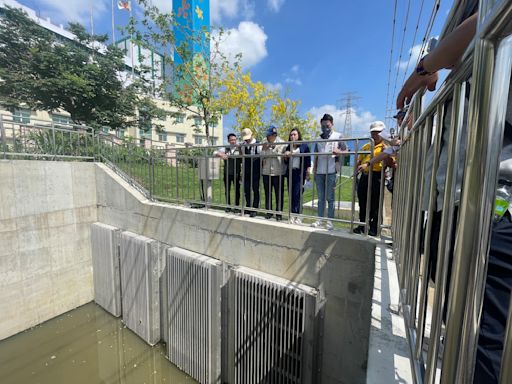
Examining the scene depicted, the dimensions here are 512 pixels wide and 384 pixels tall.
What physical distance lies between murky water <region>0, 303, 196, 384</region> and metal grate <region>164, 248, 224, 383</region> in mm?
519

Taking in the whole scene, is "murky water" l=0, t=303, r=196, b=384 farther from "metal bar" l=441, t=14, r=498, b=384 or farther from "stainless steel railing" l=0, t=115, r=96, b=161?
"metal bar" l=441, t=14, r=498, b=384

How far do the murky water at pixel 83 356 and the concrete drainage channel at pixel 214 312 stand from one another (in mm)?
273

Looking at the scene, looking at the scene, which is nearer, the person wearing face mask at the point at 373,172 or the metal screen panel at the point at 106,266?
the person wearing face mask at the point at 373,172

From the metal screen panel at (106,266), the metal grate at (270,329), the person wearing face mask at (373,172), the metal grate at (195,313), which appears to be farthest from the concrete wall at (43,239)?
the person wearing face mask at (373,172)

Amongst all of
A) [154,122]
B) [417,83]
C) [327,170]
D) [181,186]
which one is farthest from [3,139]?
[154,122]

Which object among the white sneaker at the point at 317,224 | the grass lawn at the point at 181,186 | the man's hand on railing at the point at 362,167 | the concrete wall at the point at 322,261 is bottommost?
the concrete wall at the point at 322,261

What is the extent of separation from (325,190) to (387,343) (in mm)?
2238

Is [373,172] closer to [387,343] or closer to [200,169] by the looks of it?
[387,343]

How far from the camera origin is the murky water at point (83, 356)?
491 centimetres

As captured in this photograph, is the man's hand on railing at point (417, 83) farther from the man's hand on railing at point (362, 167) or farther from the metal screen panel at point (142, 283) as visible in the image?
the metal screen panel at point (142, 283)

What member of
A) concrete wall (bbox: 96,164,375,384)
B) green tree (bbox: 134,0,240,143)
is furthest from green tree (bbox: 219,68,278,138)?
concrete wall (bbox: 96,164,375,384)

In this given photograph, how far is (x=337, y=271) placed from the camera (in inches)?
125

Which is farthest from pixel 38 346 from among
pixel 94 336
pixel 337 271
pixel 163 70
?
pixel 163 70

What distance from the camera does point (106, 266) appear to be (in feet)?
21.1
